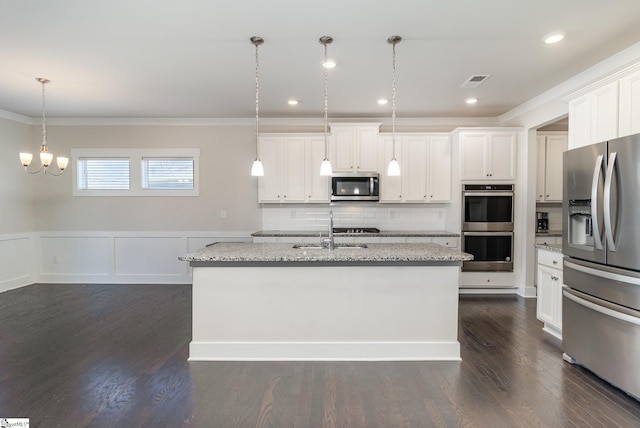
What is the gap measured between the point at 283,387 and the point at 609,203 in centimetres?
268

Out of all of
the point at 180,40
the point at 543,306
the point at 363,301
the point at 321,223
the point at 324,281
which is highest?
the point at 180,40

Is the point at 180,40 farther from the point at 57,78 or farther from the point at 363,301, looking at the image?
the point at 363,301

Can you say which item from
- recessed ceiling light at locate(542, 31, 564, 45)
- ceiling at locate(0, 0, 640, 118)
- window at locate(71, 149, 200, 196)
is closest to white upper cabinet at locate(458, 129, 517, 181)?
ceiling at locate(0, 0, 640, 118)

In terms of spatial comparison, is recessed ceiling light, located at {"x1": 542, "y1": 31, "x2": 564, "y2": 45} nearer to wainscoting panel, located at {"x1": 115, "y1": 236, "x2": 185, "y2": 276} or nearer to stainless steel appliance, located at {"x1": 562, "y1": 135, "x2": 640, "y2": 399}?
stainless steel appliance, located at {"x1": 562, "y1": 135, "x2": 640, "y2": 399}

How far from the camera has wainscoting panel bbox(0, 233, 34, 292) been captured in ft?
16.3

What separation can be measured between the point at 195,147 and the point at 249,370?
13.0 feet

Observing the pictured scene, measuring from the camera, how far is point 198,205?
17.9 ft

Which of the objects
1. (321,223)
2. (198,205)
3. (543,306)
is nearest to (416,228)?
(321,223)

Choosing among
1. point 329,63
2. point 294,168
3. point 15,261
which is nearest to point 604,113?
point 329,63

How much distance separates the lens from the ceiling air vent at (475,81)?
3.63 m

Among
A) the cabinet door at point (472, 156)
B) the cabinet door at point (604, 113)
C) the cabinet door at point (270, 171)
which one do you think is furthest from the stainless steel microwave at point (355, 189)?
the cabinet door at point (604, 113)

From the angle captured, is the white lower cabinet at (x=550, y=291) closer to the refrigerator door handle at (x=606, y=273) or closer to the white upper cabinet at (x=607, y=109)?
the refrigerator door handle at (x=606, y=273)

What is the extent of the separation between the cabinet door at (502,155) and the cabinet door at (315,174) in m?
2.44

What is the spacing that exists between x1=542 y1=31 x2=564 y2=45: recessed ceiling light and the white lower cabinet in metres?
1.95
